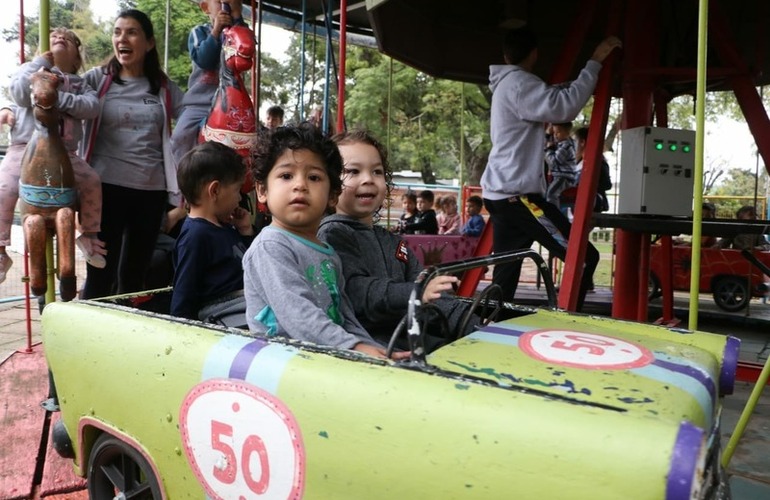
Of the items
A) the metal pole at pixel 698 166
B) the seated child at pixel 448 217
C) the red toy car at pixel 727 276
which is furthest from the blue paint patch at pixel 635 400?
the seated child at pixel 448 217

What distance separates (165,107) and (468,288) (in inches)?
79.6

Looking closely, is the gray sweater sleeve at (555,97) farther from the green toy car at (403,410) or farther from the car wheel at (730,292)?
the car wheel at (730,292)

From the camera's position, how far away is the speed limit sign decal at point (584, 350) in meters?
1.34

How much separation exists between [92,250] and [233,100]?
36.0 inches

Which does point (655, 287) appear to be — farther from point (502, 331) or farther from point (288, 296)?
point (288, 296)

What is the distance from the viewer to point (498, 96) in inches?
134

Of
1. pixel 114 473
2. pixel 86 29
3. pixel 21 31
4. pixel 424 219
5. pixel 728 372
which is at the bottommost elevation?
pixel 114 473

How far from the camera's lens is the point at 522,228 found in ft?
11.3

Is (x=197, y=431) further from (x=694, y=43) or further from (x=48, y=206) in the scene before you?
(x=694, y=43)

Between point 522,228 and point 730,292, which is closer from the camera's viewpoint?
point 522,228

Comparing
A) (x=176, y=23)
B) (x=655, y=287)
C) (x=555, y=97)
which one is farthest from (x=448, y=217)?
(x=176, y=23)

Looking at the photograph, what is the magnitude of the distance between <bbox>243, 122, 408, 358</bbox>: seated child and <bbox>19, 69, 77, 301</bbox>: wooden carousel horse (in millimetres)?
1118

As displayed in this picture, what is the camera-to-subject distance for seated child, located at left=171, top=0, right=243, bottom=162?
10.1 feet

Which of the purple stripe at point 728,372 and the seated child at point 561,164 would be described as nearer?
the purple stripe at point 728,372
